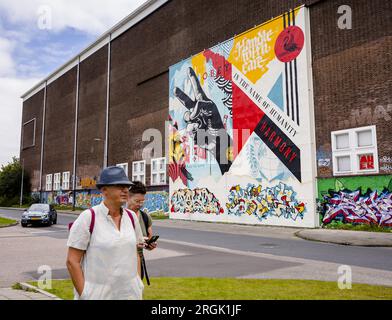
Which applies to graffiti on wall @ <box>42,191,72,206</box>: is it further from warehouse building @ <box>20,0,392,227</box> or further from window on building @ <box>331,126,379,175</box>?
window on building @ <box>331,126,379,175</box>

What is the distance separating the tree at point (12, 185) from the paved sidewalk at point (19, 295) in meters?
59.7

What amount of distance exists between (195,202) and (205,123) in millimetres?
6040

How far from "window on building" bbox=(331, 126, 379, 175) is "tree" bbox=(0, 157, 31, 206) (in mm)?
54040

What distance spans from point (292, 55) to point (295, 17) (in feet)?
7.73

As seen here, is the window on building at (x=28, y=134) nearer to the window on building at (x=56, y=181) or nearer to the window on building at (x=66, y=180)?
the window on building at (x=56, y=181)

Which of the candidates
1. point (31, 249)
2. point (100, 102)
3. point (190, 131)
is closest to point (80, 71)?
point (100, 102)

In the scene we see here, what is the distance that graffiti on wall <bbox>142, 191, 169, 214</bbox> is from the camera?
1297 inches

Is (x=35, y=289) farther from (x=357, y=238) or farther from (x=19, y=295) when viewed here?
(x=357, y=238)

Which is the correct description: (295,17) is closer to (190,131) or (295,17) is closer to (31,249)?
(190,131)

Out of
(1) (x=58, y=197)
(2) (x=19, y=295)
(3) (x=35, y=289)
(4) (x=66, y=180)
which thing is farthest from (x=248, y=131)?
(1) (x=58, y=197)

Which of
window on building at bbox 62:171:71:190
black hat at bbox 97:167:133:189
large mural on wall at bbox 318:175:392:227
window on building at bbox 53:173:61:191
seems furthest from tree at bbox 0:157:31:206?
black hat at bbox 97:167:133:189
